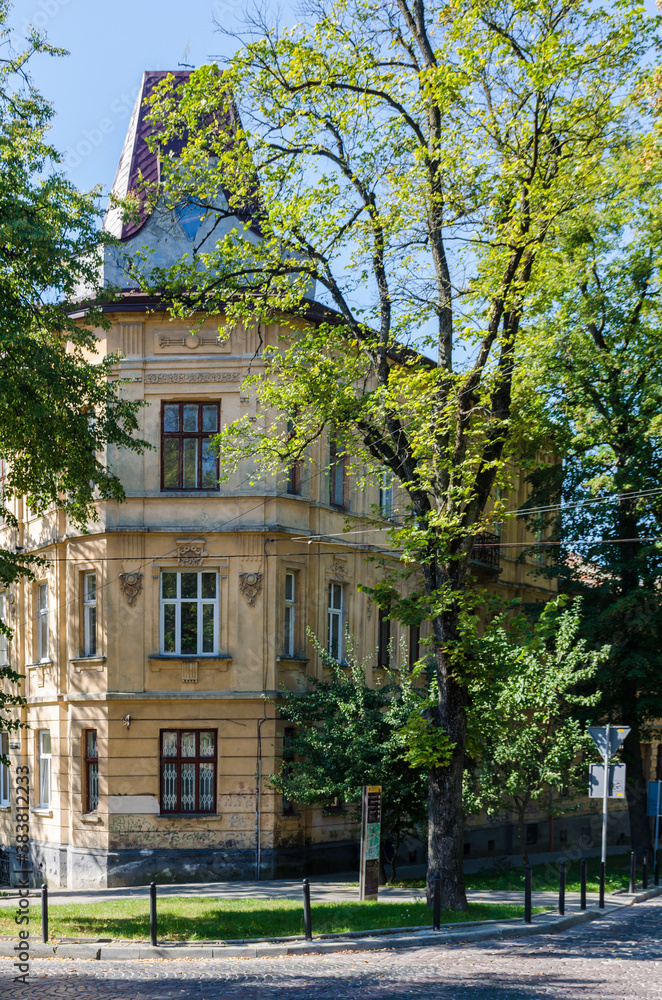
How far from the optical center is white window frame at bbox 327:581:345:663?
24469mm

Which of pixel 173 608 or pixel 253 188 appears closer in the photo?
pixel 253 188

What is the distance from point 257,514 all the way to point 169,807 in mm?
6459

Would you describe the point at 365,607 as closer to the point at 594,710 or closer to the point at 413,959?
the point at 594,710

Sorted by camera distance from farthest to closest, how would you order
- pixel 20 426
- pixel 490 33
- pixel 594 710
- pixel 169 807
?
pixel 594 710 < pixel 169 807 < pixel 20 426 < pixel 490 33

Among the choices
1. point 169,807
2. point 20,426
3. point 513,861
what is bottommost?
point 513,861

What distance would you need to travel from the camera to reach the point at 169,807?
847 inches

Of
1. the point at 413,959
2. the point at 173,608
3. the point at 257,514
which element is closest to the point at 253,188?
the point at 257,514

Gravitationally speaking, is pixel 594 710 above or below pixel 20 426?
below

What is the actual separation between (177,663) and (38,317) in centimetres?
833

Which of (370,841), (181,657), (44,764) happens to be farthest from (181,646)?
(370,841)

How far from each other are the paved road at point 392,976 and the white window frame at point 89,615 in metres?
10.5

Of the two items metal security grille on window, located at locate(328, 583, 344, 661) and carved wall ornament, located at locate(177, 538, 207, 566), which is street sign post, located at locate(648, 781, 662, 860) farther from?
carved wall ornament, located at locate(177, 538, 207, 566)

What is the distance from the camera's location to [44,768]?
24797 mm

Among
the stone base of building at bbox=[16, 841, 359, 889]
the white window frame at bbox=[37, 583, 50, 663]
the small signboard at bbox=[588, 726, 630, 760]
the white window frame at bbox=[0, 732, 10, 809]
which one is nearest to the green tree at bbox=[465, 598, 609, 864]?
the small signboard at bbox=[588, 726, 630, 760]
